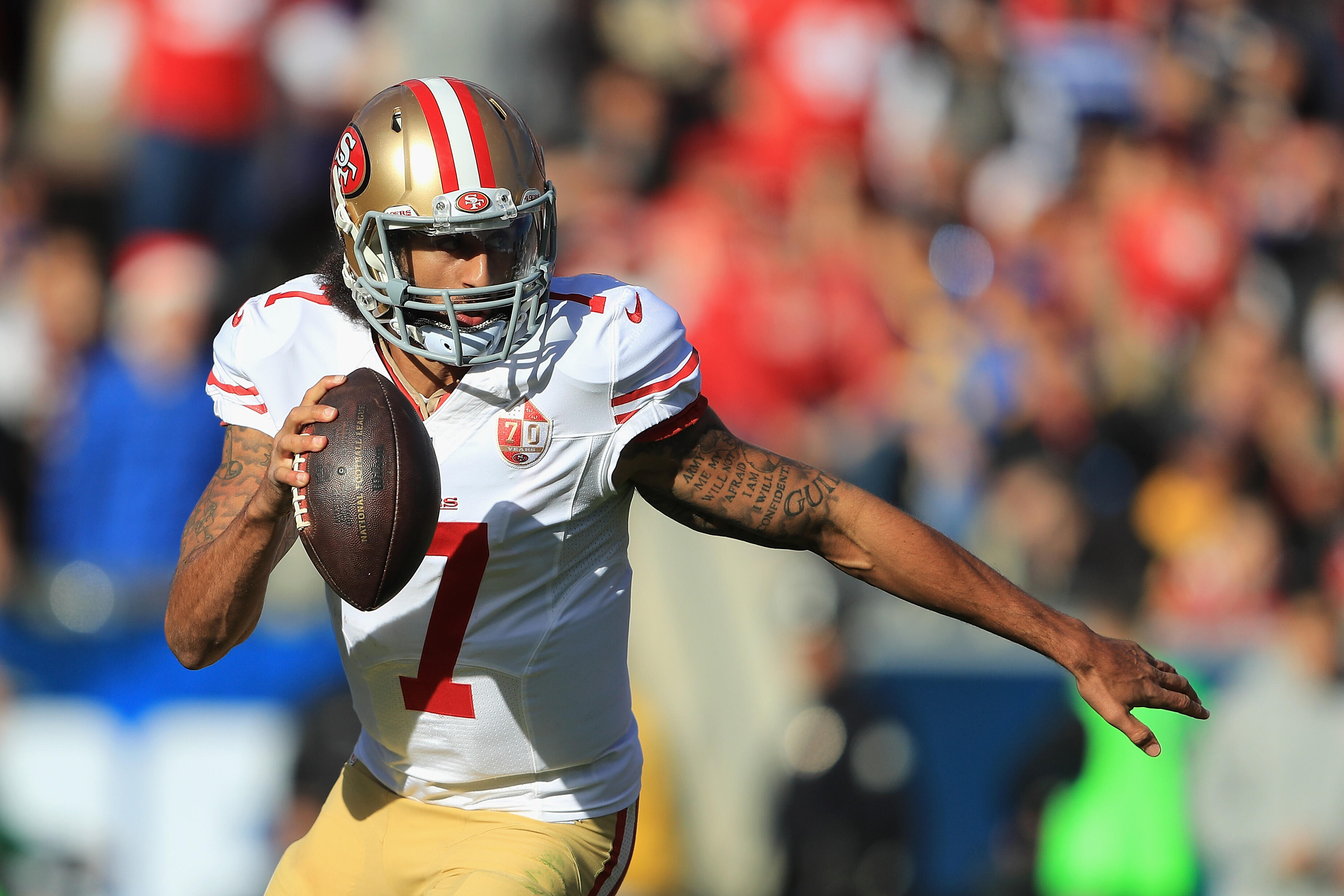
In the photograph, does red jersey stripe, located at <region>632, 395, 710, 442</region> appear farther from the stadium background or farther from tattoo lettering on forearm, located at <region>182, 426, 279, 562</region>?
the stadium background

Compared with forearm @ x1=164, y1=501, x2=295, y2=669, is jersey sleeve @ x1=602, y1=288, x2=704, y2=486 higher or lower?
higher

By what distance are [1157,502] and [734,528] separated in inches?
195

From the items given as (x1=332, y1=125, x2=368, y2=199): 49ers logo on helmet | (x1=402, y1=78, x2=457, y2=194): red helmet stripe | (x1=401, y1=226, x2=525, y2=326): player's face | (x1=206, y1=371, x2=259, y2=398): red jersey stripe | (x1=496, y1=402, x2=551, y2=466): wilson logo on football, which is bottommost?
(x1=206, y1=371, x2=259, y2=398): red jersey stripe

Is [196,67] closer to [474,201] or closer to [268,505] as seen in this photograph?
[474,201]

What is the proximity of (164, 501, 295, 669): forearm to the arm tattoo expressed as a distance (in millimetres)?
686

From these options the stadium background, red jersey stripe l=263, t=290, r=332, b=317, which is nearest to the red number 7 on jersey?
red jersey stripe l=263, t=290, r=332, b=317

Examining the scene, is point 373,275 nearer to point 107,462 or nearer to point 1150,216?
point 107,462

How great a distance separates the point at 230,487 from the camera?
9.56 feet

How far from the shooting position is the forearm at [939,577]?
297 cm

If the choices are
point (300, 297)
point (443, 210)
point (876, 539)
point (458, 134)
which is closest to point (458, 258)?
point (443, 210)

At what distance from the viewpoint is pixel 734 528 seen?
300 cm

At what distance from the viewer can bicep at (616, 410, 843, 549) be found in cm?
297

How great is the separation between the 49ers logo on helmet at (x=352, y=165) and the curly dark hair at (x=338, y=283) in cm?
12

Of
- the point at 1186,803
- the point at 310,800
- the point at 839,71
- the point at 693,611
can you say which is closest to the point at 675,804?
the point at 693,611
